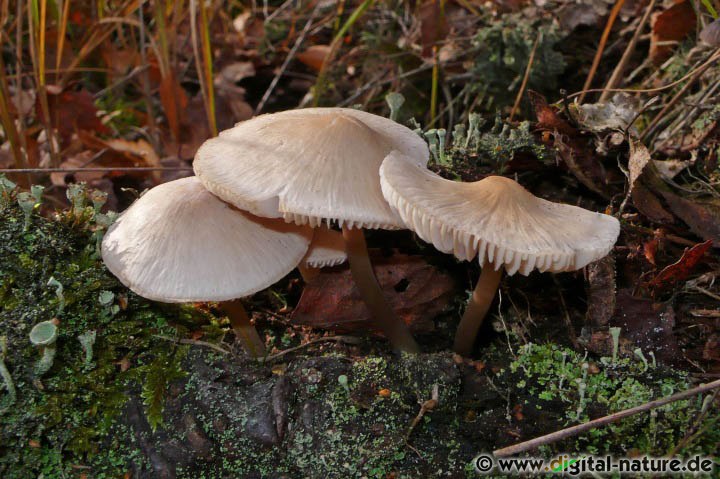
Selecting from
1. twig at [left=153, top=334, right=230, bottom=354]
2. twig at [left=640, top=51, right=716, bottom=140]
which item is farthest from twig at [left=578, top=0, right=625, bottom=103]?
twig at [left=153, top=334, right=230, bottom=354]

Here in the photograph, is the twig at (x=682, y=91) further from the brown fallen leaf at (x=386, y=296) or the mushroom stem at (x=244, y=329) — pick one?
the mushroom stem at (x=244, y=329)

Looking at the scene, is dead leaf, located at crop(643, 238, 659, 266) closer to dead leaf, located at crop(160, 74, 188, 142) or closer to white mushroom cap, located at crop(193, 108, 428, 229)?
white mushroom cap, located at crop(193, 108, 428, 229)

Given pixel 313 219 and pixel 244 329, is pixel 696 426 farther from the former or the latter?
pixel 244 329

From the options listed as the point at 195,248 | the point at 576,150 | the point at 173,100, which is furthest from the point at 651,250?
the point at 173,100

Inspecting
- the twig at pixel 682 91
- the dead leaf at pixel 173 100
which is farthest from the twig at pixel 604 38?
the dead leaf at pixel 173 100

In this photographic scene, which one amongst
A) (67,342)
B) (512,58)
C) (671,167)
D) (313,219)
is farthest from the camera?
(512,58)

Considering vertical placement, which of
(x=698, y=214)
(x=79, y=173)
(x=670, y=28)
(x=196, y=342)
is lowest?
(x=79, y=173)

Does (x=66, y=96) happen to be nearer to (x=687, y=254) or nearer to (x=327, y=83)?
(x=327, y=83)

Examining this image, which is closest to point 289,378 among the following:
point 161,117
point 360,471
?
point 360,471
